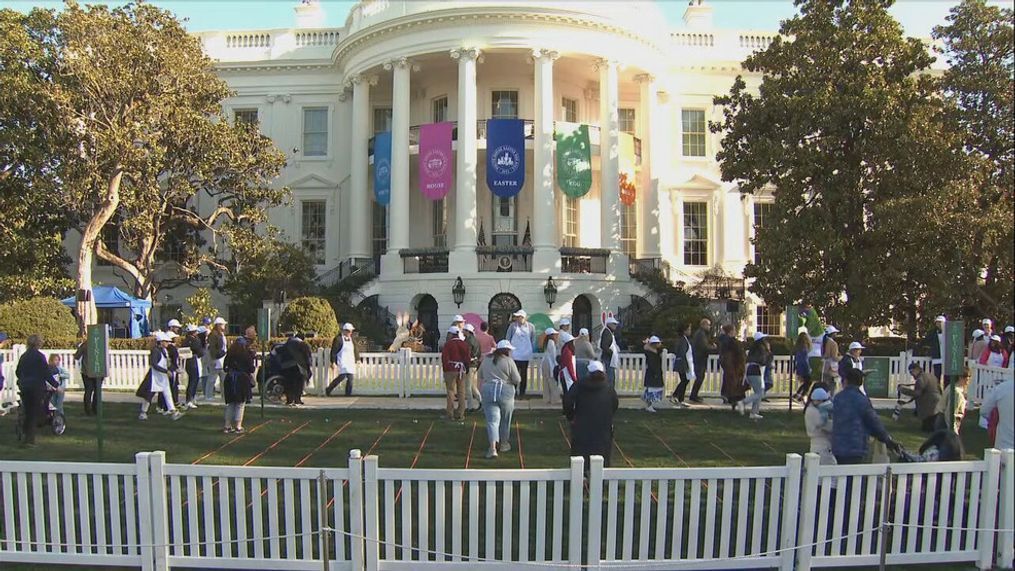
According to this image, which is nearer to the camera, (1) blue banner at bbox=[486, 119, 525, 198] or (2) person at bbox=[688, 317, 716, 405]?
(2) person at bbox=[688, 317, 716, 405]

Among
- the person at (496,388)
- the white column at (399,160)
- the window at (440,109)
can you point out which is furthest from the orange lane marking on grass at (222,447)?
the window at (440,109)

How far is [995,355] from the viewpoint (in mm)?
14656

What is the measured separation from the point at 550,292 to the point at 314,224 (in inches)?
479

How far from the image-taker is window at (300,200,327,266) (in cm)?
3306

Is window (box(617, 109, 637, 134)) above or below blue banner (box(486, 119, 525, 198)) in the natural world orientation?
above

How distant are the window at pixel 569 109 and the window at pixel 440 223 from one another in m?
5.72

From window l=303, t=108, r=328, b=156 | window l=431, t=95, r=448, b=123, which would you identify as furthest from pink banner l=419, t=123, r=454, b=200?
window l=303, t=108, r=328, b=156

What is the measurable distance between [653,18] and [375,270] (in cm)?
1398

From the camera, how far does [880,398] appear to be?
1636 cm

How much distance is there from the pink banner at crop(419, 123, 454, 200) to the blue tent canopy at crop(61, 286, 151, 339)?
981 centimetres

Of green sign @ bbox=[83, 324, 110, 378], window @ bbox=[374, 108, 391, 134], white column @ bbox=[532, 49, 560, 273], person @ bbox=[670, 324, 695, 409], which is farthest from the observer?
window @ bbox=[374, 108, 391, 134]

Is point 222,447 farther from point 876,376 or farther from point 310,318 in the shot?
point 310,318

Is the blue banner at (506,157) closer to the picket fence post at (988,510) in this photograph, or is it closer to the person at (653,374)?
the person at (653,374)

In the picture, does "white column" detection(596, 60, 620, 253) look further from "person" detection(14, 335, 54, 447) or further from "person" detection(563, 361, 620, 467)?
"person" detection(563, 361, 620, 467)
